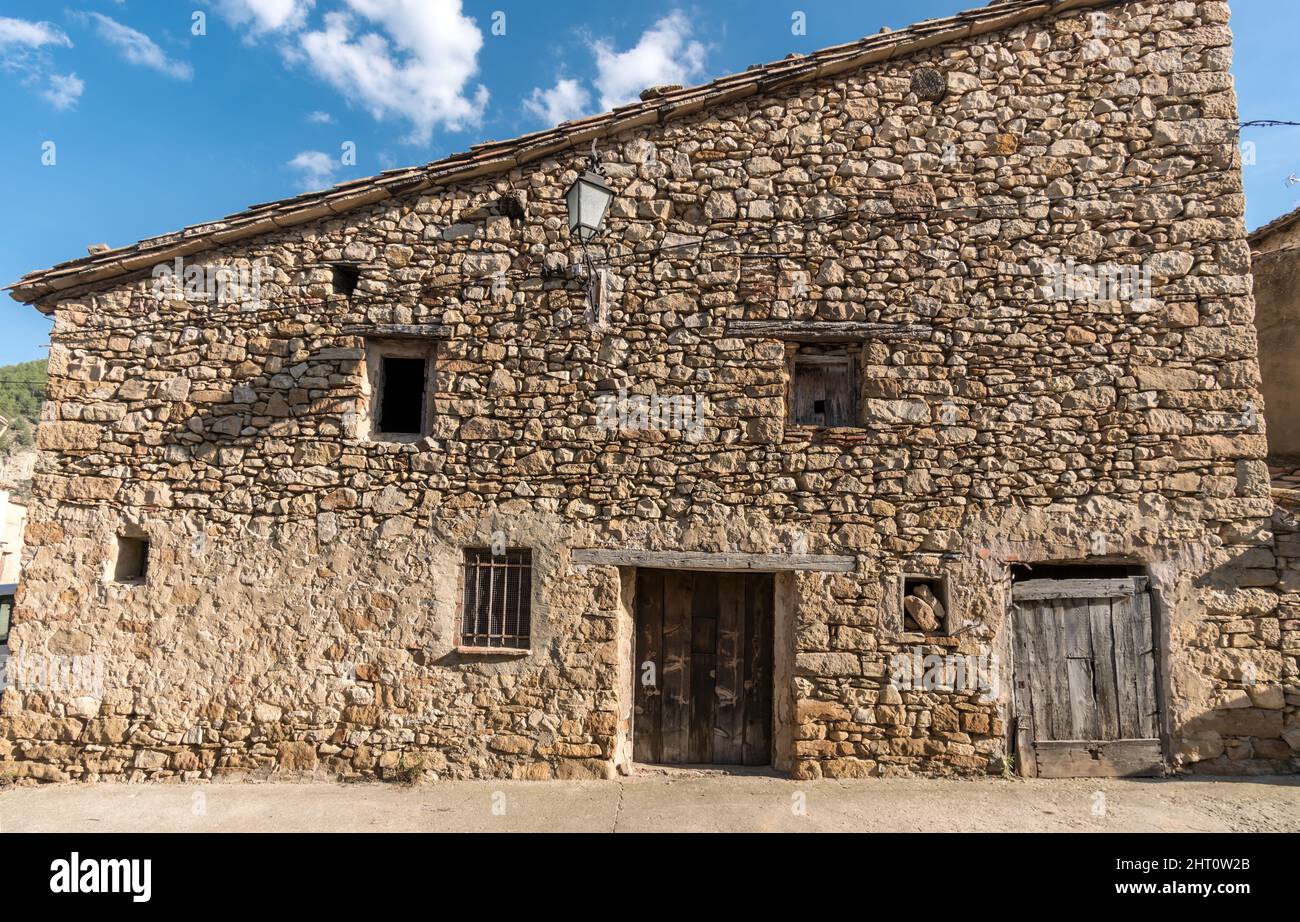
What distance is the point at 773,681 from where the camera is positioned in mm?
5980

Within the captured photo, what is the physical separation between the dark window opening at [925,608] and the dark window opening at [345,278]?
17.7 ft

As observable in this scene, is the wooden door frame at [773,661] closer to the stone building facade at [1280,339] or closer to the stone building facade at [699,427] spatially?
the stone building facade at [699,427]

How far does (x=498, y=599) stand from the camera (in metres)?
5.93

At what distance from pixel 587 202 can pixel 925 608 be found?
4.30 metres

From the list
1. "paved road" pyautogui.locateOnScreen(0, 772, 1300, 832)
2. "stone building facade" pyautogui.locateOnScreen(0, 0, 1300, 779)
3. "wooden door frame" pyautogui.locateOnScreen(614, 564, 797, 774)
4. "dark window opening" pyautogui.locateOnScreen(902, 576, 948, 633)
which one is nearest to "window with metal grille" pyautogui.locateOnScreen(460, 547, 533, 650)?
"stone building facade" pyautogui.locateOnScreen(0, 0, 1300, 779)

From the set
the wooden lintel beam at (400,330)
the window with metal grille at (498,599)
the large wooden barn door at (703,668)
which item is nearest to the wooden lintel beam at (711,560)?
the large wooden barn door at (703,668)

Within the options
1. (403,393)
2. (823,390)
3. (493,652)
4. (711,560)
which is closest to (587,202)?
(403,393)

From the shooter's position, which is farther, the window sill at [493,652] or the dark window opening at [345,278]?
the dark window opening at [345,278]

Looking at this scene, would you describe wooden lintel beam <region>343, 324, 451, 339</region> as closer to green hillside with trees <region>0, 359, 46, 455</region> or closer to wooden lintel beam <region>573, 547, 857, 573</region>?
wooden lintel beam <region>573, 547, 857, 573</region>

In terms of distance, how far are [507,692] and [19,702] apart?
4018mm

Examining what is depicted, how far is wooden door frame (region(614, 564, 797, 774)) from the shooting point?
577cm

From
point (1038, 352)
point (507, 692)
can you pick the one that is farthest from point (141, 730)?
point (1038, 352)

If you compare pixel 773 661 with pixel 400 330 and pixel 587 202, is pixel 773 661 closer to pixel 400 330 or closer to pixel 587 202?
pixel 587 202

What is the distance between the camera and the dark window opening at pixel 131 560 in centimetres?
605
